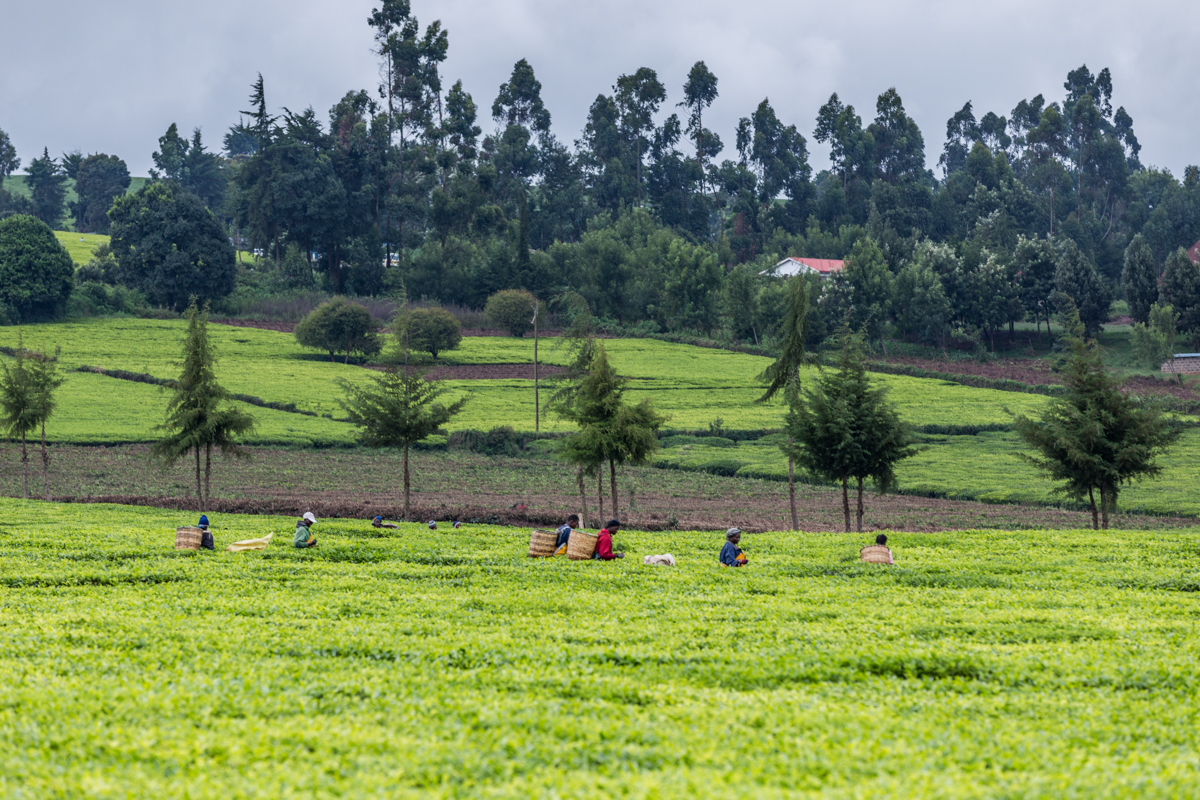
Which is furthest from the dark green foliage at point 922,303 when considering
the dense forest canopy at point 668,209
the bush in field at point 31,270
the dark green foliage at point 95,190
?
the dark green foliage at point 95,190

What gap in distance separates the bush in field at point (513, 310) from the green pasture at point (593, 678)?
91.0 metres

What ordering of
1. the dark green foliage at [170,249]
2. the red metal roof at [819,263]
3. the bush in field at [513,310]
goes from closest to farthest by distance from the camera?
1. the dark green foliage at [170,249]
2. the bush in field at [513,310]
3. the red metal roof at [819,263]

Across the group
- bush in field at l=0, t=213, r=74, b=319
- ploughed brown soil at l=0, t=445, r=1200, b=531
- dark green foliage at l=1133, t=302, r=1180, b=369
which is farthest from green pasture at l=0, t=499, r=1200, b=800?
bush in field at l=0, t=213, r=74, b=319

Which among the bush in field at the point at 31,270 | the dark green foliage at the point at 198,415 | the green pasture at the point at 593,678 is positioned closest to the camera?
the green pasture at the point at 593,678

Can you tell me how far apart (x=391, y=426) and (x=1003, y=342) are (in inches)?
3922

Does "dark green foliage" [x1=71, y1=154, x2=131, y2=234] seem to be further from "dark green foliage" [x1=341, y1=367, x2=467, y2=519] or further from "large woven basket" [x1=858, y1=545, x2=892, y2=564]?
"large woven basket" [x1=858, y1=545, x2=892, y2=564]

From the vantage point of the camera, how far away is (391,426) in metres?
40.1

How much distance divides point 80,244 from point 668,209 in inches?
3670

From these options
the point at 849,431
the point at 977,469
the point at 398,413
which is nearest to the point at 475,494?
the point at 398,413

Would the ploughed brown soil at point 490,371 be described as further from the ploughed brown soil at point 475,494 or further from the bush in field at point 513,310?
the ploughed brown soil at point 475,494

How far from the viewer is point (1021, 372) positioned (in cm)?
10375

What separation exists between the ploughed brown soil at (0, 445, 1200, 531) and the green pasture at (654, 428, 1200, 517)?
188cm

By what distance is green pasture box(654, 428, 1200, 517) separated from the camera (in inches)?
1998

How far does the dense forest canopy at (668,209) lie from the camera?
389ft
